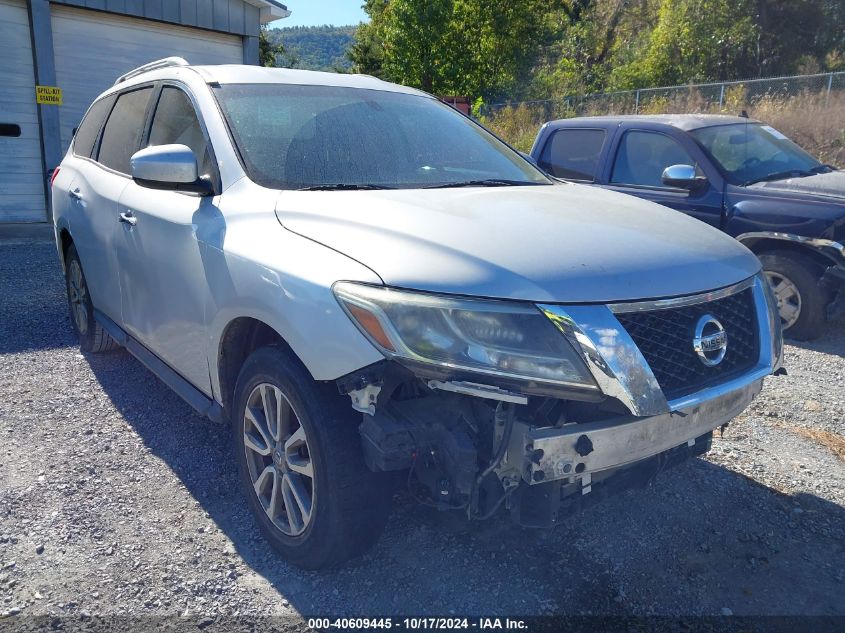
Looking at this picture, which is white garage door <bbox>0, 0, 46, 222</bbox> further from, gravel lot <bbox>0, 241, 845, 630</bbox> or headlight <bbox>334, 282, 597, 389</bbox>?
headlight <bbox>334, 282, 597, 389</bbox>

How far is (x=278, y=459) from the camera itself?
2703mm

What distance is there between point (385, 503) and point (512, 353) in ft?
2.43

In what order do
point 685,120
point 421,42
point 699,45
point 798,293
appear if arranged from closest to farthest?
point 798,293, point 685,120, point 699,45, point 421,42

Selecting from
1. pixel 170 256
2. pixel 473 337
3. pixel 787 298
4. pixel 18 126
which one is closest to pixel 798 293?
pixel 787 298

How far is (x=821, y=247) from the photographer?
561 centimetres

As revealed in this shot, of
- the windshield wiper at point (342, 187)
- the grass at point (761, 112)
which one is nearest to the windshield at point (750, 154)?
the windshield wiper at point (342, 187)

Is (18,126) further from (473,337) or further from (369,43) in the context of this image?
(369,43)

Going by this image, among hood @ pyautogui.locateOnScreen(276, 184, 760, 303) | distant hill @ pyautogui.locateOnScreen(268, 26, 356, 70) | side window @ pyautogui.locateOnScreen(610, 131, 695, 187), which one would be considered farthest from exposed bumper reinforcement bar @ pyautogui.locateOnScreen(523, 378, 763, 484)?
distant hill @ pyautogui.locateOnScreen(268, 26, 356, 70)

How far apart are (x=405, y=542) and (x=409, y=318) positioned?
116 centimetres

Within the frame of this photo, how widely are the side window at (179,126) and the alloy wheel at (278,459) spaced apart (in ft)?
3.63

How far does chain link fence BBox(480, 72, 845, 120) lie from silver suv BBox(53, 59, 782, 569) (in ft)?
47.7

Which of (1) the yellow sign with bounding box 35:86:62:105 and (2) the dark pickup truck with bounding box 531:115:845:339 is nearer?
(2) the dark pickup truck with bounding box 531:115:845:339

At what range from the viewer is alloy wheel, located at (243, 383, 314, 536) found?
2.57 m

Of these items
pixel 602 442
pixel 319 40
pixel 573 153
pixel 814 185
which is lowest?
pixel 602 442
